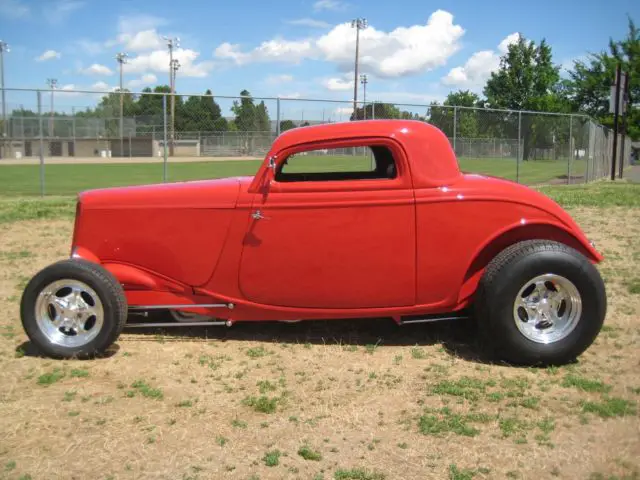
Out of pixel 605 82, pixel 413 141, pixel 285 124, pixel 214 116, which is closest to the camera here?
pixel 413 141

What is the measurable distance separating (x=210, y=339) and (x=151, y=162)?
21.0 metres

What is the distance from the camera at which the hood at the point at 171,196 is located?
438 cm

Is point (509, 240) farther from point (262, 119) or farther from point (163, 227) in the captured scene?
point (262, 119)

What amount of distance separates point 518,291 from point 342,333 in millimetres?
1471

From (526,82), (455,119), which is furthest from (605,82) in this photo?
(455,119)

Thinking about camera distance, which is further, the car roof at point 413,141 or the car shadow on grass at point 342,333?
the car shadow on grass at point 342,333

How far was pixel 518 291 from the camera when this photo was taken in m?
4.04

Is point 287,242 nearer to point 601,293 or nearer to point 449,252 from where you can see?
point 449,252

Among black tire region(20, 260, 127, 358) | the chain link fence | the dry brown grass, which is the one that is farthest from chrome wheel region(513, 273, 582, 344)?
the chain link fence

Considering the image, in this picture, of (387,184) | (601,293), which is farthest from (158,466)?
(601,293)

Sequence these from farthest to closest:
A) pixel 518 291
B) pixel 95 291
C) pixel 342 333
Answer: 1. pixel 342 333
2. pixel 95 291
3. pixel 518 291

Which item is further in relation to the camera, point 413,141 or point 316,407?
point 413,141

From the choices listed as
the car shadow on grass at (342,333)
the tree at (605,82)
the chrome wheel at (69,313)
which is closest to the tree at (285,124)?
the car shadow on grass at (342,333)

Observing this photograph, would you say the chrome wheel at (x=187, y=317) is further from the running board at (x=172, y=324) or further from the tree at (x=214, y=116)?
the tree at (x=214, y=116)
